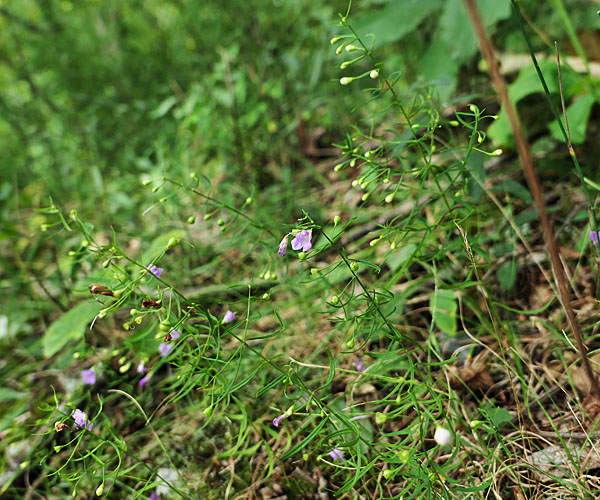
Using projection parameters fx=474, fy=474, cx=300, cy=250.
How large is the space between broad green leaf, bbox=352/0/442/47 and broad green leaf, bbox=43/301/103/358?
4.96 ft

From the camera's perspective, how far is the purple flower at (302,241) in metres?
0.96

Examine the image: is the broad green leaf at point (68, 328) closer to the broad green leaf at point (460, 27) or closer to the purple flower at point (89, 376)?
the purple flower at point (89, 376)

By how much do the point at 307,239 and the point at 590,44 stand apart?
5.69 ft

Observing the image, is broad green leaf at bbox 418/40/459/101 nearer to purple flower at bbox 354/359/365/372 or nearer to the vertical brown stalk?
purple flower at bbox 354/359/365/372

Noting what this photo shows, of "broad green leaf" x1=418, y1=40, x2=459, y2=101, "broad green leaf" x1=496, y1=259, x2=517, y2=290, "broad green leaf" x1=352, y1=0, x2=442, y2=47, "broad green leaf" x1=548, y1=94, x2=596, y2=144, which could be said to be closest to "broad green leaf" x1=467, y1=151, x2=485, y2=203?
"broad green leaf" x1=496, y1=259, x2=517, y2=290

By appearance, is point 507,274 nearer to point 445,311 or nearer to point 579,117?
point 445,311

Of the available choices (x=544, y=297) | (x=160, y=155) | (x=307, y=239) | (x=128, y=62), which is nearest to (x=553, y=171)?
(x=544, y=297)

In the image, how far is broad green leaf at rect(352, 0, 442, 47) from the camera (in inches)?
77.4

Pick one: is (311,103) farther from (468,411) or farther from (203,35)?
(468,411)

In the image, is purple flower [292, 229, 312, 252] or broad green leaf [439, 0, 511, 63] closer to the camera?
purple flower [292, 229, 312, 252]

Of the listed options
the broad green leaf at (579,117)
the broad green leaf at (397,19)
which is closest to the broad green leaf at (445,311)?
the broad green leaf at (579,117)

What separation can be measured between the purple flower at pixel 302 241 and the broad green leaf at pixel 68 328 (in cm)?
93

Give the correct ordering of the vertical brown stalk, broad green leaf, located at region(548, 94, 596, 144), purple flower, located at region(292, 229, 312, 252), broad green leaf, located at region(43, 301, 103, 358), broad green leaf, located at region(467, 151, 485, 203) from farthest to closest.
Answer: broad green leaf, located at region(43, 301, 103, 358) < broad green leaf, located at region(548, 94, 596, 144) < broad green leaf, located at region(467, 151, 485, 203) < purple flower, located at region(292, 229, 312, 252) < the vertical brown stalk

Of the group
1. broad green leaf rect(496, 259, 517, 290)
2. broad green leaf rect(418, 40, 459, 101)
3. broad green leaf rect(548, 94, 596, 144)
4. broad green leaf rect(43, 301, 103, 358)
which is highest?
broad green leaf rect(418, 40, 459, 101)
